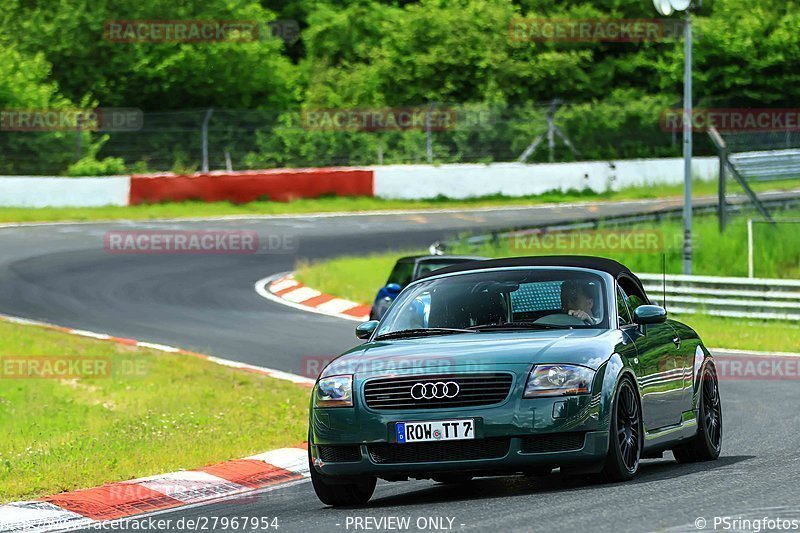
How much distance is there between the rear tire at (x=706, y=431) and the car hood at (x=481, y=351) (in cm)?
160

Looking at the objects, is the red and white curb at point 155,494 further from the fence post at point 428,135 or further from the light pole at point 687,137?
the fence post at point 428,135

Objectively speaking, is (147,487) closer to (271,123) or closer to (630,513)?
(630,513)

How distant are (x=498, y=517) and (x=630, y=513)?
68cm

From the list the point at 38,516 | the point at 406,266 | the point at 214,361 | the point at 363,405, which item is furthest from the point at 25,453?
the point at 406,266

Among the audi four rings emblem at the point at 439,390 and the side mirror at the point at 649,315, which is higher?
the side mirror at the point at 649,315

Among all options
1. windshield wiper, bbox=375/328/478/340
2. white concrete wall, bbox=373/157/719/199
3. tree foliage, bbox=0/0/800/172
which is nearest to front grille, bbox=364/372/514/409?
windshield wiper, bbox=375/328/478/340

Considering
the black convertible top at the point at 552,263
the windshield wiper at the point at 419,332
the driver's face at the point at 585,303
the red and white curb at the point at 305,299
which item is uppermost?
the black convertible top at the point at 552,263

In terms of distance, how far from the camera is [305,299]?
27.4 metres

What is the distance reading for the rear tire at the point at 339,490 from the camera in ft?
30.5

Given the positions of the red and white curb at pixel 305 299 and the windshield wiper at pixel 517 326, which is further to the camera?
the red and white curb at pixel 305 299

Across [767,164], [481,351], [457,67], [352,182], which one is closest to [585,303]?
[481,351]

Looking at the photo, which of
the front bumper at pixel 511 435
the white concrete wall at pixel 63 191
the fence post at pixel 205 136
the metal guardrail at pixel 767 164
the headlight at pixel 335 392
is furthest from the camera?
the fence post at pixel 205 136

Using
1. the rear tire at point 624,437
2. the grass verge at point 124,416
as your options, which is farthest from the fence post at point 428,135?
the rear tire at point 624,437

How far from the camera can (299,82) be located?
62844mm
